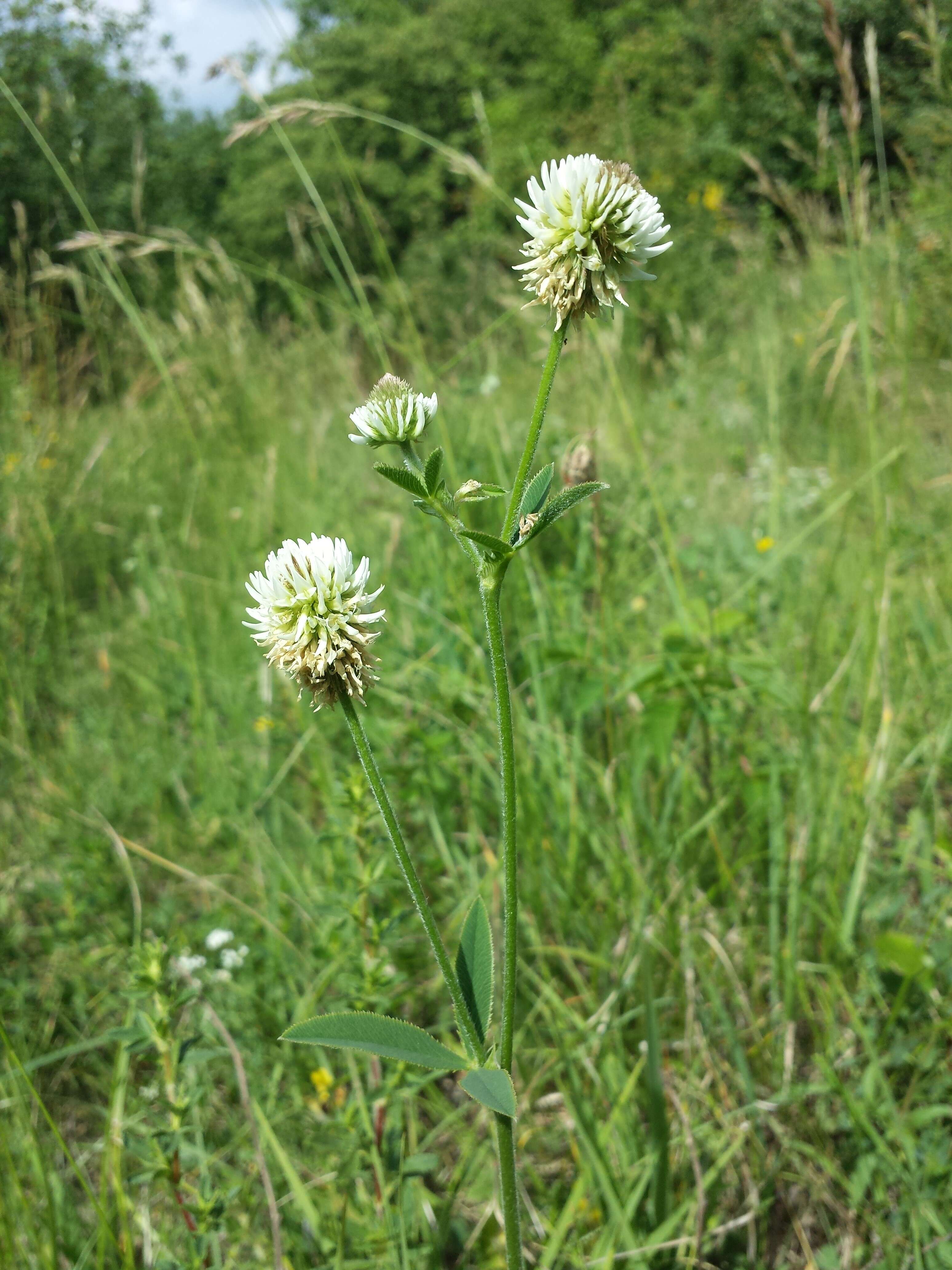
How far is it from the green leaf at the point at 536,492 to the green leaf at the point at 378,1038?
0.43 metres

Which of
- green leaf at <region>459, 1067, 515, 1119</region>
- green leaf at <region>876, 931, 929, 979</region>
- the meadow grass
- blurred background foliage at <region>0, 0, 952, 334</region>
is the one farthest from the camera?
blurred background foliage at <region>0, 0, 952, 334</region>

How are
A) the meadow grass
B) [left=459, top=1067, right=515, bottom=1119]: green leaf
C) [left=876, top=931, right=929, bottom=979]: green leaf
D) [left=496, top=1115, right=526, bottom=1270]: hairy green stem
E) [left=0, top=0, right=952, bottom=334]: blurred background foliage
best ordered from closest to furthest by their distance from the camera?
[left=459, top=1067, right=515, bottom=1119]: green leaf < [left=496, top=1115, right=526, bottom=1270]: hairy green stem < the meadow grass < [left=876, top=931, right=929, bottom=979]: green leaf < [left=0, top=0, right=952, bottom=334]: blurred background foliage

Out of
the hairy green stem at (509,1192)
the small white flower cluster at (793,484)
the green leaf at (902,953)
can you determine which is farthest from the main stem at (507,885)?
the small white flower cluster at (793,484)

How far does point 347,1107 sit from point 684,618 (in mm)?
1063

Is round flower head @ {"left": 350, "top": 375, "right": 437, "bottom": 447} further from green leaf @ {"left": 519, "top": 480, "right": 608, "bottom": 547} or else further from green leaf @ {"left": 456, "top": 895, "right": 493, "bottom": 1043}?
green leaf @ {"left": 456, "top": 895, "right": 493, "bottom": 1043}

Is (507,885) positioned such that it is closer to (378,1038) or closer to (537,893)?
(378,1038)

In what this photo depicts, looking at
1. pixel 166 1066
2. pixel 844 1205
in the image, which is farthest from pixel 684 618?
pixel 166 1066

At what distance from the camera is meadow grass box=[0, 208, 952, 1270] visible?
1.13 m

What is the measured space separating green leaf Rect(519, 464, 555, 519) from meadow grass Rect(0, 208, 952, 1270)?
58 cm

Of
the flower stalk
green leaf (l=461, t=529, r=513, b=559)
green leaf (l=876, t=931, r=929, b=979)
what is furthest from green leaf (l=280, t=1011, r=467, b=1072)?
green leaf (l=876, t=931, r=929, b=979)

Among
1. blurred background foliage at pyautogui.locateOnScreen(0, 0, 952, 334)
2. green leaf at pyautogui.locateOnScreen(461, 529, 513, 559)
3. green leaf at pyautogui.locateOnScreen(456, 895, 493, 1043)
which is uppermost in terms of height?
blurred background foliage at pyautogui.locateOnScreen(0, 0, 952, 334)

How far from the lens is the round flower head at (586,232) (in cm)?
68

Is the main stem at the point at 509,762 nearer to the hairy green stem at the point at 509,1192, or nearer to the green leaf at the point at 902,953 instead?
the hairy green stem at the point at 509,1192

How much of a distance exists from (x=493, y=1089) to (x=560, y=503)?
45 centimetres
